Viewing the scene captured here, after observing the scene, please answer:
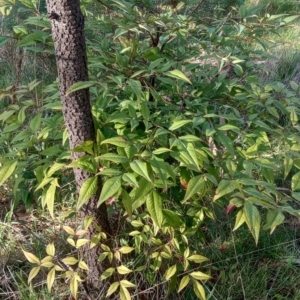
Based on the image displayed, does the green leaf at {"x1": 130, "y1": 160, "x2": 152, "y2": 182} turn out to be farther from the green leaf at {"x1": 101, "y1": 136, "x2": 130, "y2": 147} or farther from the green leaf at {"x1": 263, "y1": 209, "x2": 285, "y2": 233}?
the green leaf at {"x1": 263, "y1": 209, "x2": 285, "y2": 233}

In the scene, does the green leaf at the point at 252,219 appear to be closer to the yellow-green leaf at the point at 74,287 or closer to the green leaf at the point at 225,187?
the green leaf at the point at 225,187

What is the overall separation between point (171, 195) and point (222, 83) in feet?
1.43

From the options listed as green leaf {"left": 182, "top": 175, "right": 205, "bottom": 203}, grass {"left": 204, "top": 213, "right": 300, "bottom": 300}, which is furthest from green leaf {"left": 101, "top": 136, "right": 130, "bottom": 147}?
grass {"left": 204, "top": 213, "right": 300, "bottom": 300}

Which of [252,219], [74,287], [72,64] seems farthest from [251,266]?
[72,64]

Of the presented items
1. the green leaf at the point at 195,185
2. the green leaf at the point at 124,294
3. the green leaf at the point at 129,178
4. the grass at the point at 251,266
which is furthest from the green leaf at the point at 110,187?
the grass at the point at 251,266

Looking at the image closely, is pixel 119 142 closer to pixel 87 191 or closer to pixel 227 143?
pixel 87 191

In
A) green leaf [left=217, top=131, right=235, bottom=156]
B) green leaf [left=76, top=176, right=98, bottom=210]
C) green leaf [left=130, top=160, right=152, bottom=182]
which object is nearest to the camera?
green leaf [left=130, top=160, right=152, bottom=182]

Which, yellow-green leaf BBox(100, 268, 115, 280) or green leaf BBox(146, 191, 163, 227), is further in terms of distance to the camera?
yellow-green leaf BBox(100, 268, 115, 280)

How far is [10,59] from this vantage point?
132 inches

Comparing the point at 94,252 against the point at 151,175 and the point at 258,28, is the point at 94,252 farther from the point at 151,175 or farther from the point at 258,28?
the point at 258,28

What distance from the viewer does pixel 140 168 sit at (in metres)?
1.05

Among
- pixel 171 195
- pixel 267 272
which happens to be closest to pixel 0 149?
pixel 171 195

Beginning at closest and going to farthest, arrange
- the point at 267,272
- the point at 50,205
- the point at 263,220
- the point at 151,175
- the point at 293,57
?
1. the point at 151,175
2. the point at 50,205
3. the point at 267,272
4. the point at 263,220
5. the point at 293,57

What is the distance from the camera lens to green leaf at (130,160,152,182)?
1.03m
